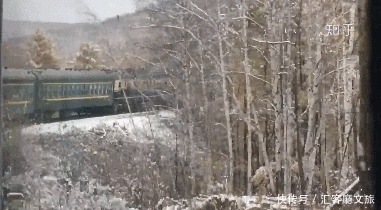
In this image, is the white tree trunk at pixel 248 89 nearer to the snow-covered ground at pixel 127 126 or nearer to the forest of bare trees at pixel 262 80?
the forest of bare trees at pixel 262 80

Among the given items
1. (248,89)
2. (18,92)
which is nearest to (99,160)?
(18,92)

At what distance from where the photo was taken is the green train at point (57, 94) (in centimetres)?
140

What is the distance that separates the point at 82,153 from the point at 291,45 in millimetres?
646

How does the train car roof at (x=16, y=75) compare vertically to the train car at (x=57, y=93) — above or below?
above

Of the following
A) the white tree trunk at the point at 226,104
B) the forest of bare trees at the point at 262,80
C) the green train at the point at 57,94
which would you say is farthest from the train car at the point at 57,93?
the white tree trunk at the point at 226,104

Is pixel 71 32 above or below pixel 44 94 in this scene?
above

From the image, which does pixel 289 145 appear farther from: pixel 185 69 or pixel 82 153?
pixel 82 153

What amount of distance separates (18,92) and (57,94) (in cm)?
11

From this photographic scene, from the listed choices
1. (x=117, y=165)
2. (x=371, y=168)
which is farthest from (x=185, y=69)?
(x=371, y=168)

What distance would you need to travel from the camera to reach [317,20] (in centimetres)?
141

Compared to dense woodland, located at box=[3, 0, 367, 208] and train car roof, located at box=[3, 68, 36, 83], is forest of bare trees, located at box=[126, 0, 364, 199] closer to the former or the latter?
dense woodland, located at box=[3, 0, 367, 208]

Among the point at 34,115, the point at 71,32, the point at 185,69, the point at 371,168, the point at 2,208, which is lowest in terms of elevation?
the point at 2,208

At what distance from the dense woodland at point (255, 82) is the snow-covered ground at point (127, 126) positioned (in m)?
0.04

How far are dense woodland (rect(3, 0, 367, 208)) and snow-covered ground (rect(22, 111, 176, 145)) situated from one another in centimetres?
4
